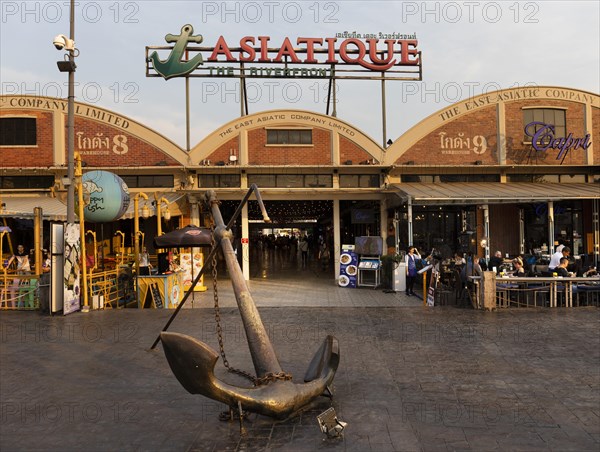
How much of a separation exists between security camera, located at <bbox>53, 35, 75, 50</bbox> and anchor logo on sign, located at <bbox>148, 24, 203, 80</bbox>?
24.2 feet

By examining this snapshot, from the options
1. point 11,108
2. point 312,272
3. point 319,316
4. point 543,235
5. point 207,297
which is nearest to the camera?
point 319,316

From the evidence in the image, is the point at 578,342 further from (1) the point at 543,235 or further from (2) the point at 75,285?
(1) the point at 543,235

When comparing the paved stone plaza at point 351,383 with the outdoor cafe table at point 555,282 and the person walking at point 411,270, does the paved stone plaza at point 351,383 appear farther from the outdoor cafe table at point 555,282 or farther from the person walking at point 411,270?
the person walking at point 411,270

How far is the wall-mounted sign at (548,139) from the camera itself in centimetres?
1778

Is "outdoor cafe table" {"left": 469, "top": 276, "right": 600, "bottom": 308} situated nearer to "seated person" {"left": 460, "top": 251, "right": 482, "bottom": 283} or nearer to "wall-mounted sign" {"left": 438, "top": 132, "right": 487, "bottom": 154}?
"seated person" {"left": 460, "top": 251, "right": 482, "bottom": 283}

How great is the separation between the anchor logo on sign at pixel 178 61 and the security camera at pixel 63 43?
Result: 7.37 m

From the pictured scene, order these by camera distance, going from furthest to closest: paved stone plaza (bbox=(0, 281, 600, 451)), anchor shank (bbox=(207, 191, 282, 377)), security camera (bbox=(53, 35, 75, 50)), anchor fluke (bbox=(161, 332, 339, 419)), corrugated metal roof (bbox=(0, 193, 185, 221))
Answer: corrugated metal roof (bbox=(0, 193, 185, 221)), security camera (bbox=(53, 35, 75, 50)), anchor shank (bbox=(207, 191, 282, 377)), paved stone plaza (bbox=(0, 281, 600, 451)), anchor fluke (bbox=(161, 332, 339, 419))

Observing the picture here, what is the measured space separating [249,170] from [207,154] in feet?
5.53

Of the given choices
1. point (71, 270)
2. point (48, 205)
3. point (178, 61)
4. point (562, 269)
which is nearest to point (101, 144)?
point (48, 205)

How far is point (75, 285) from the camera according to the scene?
11.1 meters

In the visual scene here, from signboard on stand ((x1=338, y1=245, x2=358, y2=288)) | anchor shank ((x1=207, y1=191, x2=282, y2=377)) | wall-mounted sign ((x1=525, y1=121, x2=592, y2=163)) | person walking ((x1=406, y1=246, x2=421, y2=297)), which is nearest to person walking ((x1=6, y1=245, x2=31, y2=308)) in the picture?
anchor shank ((x1=207, y1=191, x2=282, y2=377))

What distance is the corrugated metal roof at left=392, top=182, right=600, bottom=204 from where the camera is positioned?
49.6ft

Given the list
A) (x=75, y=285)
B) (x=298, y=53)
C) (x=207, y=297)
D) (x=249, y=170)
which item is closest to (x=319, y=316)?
(x=207, y=297)

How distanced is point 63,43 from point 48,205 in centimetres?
713
